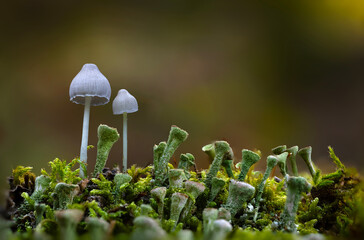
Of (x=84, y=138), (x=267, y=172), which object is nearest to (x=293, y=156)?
(x=267, y=172)

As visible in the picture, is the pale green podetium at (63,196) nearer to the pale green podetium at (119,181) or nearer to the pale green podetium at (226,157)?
the pale green podetium at (119,181)

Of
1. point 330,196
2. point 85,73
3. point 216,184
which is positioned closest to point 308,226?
point 330,196

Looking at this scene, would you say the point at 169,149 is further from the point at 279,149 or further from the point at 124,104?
the point at 279,149

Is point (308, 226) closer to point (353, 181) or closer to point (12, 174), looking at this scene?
point (353, 181)

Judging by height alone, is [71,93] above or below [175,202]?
above

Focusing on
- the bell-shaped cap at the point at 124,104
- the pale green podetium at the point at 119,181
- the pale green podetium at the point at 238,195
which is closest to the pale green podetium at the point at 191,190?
the pale green podetium at the point at 238,195

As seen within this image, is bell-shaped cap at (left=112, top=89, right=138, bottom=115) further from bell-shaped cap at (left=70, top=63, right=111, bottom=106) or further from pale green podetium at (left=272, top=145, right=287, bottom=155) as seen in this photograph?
pale green podetium at (left=272, top=145, right=287, bottom=155)

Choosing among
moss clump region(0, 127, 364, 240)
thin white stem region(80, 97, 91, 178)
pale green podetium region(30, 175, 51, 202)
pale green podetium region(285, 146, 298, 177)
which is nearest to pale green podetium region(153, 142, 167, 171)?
moss clump region(0, 127, 364, 240)
